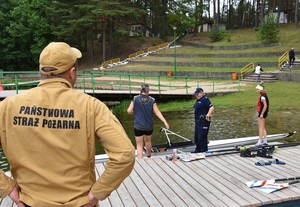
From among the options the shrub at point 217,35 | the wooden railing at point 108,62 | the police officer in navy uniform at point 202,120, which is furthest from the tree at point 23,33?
the police officer in navy uniform at point 202,120

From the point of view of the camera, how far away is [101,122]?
6.89 feet

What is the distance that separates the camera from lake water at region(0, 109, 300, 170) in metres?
12.2

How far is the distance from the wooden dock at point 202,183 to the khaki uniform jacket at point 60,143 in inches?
96.2

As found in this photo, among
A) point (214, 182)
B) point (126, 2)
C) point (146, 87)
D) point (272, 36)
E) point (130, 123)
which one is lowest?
point (130, 123)

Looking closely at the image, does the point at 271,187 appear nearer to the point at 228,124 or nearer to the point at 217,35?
the point at 228,124

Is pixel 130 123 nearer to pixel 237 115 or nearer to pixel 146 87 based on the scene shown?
pixel 237 115

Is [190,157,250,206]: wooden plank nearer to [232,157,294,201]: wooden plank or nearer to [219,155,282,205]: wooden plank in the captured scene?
[219,155,282,205]: wooden plank

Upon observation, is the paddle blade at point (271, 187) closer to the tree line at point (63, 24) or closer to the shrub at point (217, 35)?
the tree line at point (63, 24)

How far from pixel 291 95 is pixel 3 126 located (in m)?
19.8

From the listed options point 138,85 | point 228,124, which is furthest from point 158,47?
point 228,124

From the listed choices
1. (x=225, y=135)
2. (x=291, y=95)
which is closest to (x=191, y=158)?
(x=225, y=135)

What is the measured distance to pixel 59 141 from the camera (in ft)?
6.84

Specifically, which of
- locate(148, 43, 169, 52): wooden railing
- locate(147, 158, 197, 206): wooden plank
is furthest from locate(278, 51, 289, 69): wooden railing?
locate(147, 158, 197, 206): wooden plank

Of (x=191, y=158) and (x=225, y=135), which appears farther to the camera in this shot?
(x=225, y=135)
